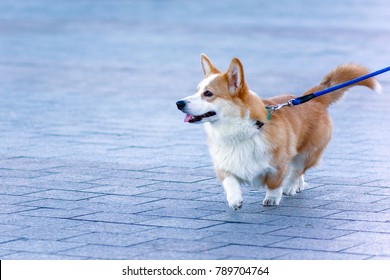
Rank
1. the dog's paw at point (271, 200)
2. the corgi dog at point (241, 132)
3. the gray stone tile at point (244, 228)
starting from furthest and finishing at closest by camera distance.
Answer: the dog's paw at point (271, 200) → the corgi dog at point (241, 132) → the gray stone tile at point (244, 228)

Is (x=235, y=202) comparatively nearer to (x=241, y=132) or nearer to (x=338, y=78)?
(x=241, y=132)

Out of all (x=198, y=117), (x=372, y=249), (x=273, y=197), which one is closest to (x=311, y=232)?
(x=372, y=249)

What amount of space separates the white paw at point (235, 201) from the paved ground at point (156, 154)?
0.06 metres

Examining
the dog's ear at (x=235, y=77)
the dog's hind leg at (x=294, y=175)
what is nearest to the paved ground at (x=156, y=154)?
the dog's hind leg at (x=294, y=175)

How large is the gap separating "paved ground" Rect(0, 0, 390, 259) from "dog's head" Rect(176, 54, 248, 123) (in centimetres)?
65

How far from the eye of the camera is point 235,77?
647cm

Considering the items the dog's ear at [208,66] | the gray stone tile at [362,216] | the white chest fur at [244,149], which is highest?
the dog's ear at [208,66]

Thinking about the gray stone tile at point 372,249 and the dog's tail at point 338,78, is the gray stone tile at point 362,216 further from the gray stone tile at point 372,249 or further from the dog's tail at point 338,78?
the dog's tail at point 338,78

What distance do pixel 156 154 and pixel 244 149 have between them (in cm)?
219

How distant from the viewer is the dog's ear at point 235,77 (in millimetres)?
6426

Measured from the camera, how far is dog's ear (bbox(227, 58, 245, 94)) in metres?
6.43

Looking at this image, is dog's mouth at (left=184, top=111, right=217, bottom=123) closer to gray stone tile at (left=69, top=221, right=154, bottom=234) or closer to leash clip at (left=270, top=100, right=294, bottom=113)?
leash clip at (left=270, top=100, right=294, bottom=113)

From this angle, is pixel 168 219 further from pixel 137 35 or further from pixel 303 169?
pixel 137 35

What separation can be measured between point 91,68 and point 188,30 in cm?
589
